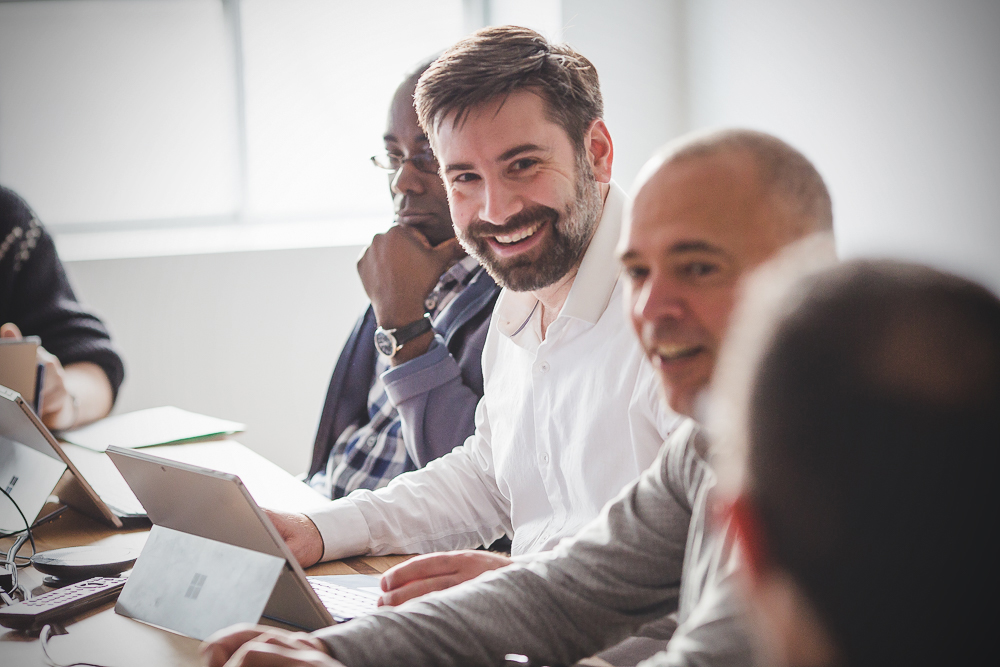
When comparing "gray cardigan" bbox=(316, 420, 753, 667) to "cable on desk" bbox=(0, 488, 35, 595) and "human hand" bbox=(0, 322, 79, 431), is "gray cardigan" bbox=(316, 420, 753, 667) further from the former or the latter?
"human hand" bbox=(0, 322, 79, 431)

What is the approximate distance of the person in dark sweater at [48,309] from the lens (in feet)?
7.18

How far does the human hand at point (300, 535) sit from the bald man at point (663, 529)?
0.38 m

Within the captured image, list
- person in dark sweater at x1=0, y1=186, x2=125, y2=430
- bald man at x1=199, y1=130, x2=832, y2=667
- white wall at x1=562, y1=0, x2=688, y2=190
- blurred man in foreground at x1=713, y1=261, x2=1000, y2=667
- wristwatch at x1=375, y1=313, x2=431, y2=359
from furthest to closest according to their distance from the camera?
white wall at x1=562, y1=0, x2=688, y2=190 < person in dark sweater at x1=0, y1=186, x2=125, y2=430 < wristwatch at x1=375, y1=313, x2=431, y2=359 < bald man at x1=199, y1=130, x2=832, y2=667 < blurred man in foreground at x1=713, y1=261, x2=1000, y2=667

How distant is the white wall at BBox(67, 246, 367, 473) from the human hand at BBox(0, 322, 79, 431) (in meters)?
1.29

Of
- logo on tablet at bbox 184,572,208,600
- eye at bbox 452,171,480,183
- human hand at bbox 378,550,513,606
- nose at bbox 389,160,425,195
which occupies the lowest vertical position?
human hand at bbox 378,550,513,606

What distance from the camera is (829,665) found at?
36 cm

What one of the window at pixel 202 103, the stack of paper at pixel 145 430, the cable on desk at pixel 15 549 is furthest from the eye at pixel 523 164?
the window at pixel 202 103

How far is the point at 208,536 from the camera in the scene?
931 mm

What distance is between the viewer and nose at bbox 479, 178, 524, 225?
4.35 ft

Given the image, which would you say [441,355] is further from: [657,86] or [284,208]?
[284,208]

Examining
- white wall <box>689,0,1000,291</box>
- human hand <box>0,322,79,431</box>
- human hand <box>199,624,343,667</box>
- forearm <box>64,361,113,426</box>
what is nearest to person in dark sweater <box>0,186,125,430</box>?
forearm <box>64,361,113,426</box>

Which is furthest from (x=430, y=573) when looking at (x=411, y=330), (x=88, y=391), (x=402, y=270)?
(x=88, y=391)

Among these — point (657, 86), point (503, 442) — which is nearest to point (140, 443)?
point (503, 442)

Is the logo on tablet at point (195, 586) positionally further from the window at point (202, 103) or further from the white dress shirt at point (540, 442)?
the window at point (202, 103)
